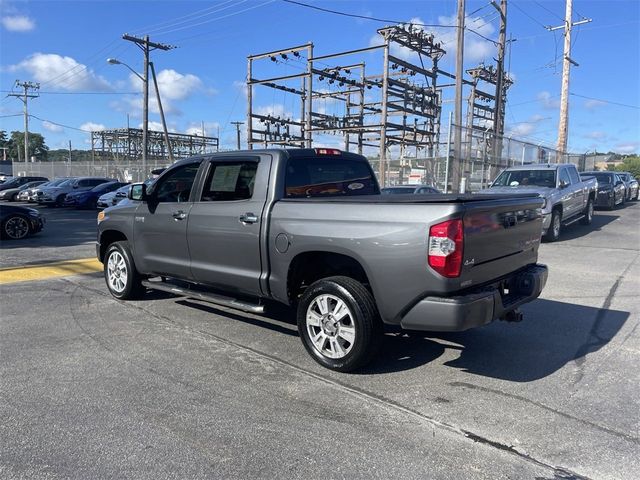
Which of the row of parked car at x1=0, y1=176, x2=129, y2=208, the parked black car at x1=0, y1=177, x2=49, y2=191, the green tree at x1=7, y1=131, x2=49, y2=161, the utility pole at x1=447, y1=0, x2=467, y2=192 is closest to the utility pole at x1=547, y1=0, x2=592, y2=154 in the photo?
the utility pole at x1=447, y1=0, x2=467, y2=192

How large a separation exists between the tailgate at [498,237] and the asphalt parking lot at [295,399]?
3.04 ft

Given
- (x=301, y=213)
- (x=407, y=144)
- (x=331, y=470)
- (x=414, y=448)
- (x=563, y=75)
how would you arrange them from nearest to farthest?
(x=331, y=470)
(x=414, y=448)
(x=301, y=213)
(x=563, y=75)
(x=407, y=144)

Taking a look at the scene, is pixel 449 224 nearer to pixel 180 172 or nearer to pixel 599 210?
pixel 180 172

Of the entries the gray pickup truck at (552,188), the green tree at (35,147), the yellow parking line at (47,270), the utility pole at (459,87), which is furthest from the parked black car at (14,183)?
the green tree at (35,147)

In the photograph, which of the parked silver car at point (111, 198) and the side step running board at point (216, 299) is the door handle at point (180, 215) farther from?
the parked silver car at point (111, 198)

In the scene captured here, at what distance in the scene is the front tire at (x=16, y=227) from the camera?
13.4 meters

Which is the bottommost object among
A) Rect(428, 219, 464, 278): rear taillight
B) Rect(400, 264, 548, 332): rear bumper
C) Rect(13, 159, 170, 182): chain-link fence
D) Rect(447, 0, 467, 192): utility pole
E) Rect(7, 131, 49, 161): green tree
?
Rect(400, 264, 548, 332): rear bumper

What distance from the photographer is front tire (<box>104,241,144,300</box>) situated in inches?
265

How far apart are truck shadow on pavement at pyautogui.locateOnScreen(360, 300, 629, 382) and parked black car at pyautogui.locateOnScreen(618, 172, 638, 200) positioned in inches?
818

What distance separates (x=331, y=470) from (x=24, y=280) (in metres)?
7.25

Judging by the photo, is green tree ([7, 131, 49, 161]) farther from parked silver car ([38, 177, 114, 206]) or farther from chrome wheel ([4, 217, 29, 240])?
chrome wheel ([4, 217, 29, 240])

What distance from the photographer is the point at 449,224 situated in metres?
3.73

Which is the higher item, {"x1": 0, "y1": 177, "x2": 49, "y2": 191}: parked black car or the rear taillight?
{"x1": 0, "y1": 177, "x2": 49, "y2": 191}: parked black car

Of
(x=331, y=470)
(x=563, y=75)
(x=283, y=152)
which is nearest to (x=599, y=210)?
(x=563, y=75)
